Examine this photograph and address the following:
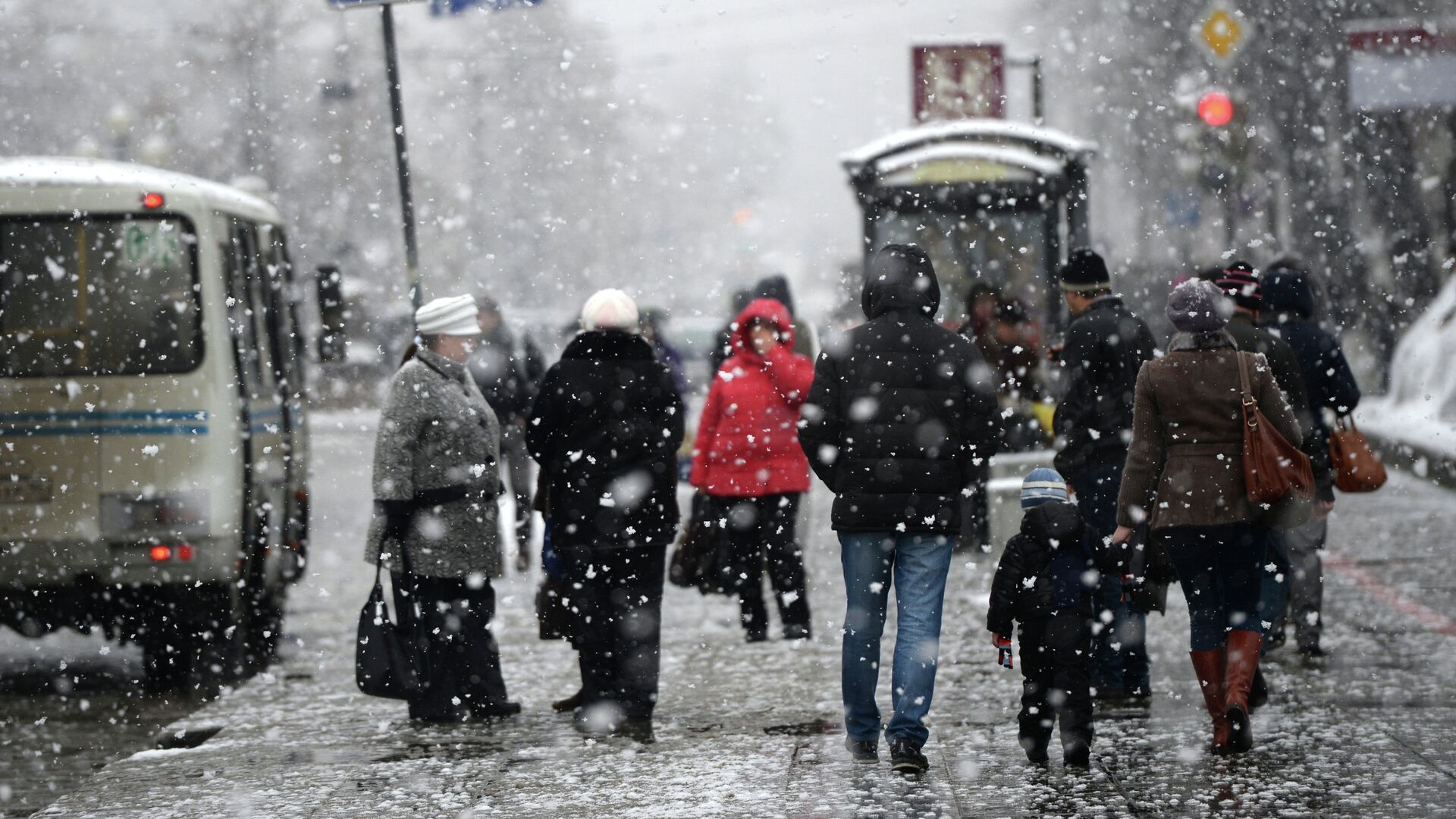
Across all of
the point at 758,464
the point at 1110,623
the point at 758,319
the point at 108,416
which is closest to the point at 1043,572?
the point at 1110,623

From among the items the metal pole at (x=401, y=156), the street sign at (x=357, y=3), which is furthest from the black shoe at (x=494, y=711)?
the street sign at (x=357, y=3)

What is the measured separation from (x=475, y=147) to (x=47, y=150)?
1348 centimetres

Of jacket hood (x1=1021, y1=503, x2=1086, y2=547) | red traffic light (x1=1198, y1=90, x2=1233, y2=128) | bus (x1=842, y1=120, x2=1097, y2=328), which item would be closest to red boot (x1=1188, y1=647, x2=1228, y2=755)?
jacket hood (x1=1021, y1=503, x2=1086, y2=547)

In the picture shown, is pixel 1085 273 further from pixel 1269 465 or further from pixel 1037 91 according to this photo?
pixel 1037 91

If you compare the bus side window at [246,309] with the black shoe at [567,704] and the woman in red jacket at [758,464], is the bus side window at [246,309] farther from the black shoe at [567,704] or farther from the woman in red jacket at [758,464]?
the black shoe at [567,704]

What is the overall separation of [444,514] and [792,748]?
1808mm

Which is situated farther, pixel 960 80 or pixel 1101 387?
pixel 960 80

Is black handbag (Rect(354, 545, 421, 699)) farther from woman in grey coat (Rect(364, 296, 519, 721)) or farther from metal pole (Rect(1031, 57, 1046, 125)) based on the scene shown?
metal pole (Rect(1031, 57, 1046, 125))

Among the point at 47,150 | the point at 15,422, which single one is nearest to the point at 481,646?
the point at 15,422

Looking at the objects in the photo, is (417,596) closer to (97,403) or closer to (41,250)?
(97,403)

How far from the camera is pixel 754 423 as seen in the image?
390 inches

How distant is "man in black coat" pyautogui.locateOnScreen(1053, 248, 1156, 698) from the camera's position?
26.0 ft

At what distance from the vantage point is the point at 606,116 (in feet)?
211

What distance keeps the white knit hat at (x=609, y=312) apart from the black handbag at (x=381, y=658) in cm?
123
